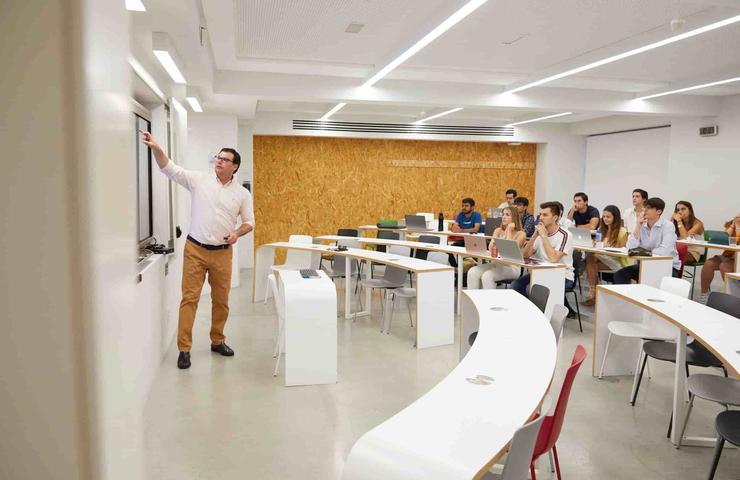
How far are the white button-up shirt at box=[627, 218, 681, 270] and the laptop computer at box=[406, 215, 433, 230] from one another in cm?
380

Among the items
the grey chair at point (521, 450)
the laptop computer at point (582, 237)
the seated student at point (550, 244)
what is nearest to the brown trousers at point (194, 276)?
the seated student at point (550, 244)

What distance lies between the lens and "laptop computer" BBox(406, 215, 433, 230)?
9.92 m

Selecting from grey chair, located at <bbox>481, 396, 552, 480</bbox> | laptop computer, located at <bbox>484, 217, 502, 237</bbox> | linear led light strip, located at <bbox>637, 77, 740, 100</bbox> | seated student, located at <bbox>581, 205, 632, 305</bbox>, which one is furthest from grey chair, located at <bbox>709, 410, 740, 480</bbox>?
laptop computer, located at <bbox>484, 217, 502, 237</bbox>

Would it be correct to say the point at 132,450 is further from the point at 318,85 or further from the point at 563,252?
the point at 318,85

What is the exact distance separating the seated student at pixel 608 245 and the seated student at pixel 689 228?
1.43m

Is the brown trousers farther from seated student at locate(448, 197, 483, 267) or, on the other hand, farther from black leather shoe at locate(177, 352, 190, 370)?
seated student at locate(448, 197, 483, 267)

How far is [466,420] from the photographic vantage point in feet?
6.32

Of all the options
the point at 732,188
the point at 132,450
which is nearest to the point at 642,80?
the point at 732,188

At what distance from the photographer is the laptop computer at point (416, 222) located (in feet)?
32.5

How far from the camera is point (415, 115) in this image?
11094mm

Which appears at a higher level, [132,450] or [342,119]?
[342,119]

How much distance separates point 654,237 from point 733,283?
1396mm

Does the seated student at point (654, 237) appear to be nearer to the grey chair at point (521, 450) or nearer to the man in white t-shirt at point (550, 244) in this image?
the man in white t-shirt at point (550, 244)

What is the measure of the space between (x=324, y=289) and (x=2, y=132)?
3.58m
